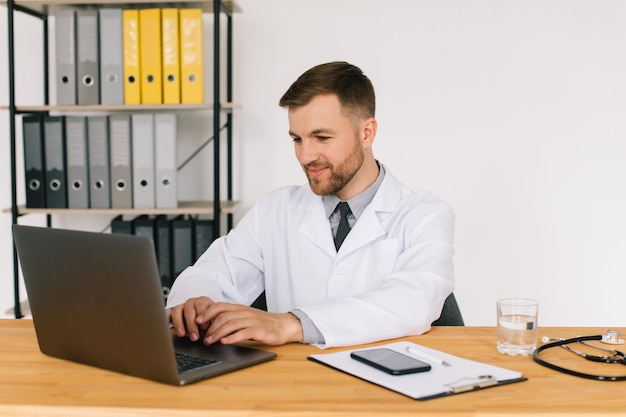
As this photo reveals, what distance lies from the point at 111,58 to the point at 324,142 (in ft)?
4.15

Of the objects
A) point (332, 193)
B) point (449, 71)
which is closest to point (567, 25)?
point (449, 71)

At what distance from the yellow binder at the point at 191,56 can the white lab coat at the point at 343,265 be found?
80 centimetres

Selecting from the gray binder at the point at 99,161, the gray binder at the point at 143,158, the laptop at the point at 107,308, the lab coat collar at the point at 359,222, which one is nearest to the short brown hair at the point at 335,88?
the lab coat collar at the point at 359,222

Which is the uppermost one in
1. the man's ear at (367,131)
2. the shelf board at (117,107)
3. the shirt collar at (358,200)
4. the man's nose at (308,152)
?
the shelf board at (117,107)

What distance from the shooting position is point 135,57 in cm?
283

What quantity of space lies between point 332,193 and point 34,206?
4.99ft

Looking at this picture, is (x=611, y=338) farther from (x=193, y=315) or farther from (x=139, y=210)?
(x=139, y=210)

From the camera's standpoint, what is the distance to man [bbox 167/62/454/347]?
176 centimetres

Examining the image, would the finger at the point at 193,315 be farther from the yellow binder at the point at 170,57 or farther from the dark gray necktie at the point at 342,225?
the yellow binder at the point at 170,57

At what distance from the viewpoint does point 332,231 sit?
2.03 meters

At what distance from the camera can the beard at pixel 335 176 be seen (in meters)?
1.96

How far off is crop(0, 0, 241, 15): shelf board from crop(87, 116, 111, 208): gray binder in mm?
446

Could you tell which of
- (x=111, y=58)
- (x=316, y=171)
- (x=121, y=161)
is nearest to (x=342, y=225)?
(x=316, y=171)

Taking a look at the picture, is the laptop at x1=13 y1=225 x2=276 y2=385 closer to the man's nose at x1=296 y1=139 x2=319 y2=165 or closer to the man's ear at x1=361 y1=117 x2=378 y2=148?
the man's nose at x1=296 y1=139 x2=319 y2=165
